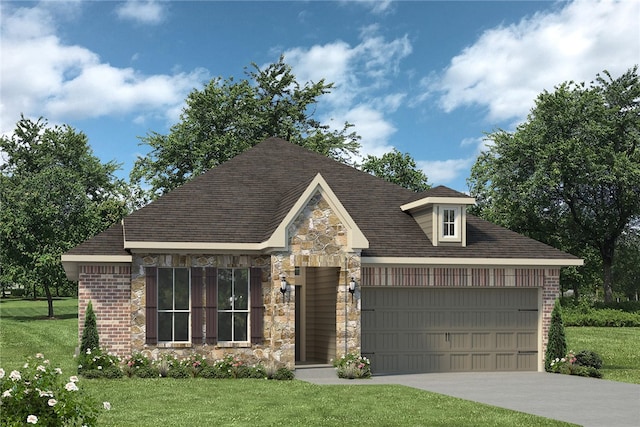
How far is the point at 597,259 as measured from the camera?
53.7 meters

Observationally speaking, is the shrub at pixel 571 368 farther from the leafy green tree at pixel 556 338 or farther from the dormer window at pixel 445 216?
the dormer window at pixel 445 216

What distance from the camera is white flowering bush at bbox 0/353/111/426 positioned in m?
8.97

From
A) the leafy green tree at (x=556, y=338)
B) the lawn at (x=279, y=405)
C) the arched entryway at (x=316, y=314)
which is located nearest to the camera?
the lawn at (x=279, y=405)

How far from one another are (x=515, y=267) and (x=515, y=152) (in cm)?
2803

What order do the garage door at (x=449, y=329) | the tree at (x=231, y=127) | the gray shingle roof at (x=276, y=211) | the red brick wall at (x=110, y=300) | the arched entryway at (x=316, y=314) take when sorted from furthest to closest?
the tree at (x=231, y=127) < the garage door at (x=449, y=329) < the arched entryway at (x=316, y=314) < the gray shingle roof at (x=276, y=211) < the red brick wall at (x=110, y=300)

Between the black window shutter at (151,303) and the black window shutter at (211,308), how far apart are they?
1325 mm

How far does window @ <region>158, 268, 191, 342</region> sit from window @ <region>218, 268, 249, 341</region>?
881mm

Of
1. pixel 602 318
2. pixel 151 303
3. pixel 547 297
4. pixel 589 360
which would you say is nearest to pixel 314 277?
pixel 151 303

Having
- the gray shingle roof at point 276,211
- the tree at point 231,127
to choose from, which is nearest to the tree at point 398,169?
the tree at point 231,127

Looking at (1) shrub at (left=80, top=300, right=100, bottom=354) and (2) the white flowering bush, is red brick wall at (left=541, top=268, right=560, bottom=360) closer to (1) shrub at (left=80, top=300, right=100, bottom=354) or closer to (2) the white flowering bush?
(1) shrub at (left=80, top=300, right=100, bottom=354)

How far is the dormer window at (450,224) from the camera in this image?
24.3m

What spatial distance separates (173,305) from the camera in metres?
22.2

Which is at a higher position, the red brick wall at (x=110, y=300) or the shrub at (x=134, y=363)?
the red brick wall at (x=110, y=300)

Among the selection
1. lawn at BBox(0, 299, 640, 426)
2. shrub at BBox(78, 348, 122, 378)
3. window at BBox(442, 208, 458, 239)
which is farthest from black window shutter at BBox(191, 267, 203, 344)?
window at BBox(442, 208, 458, 239)
